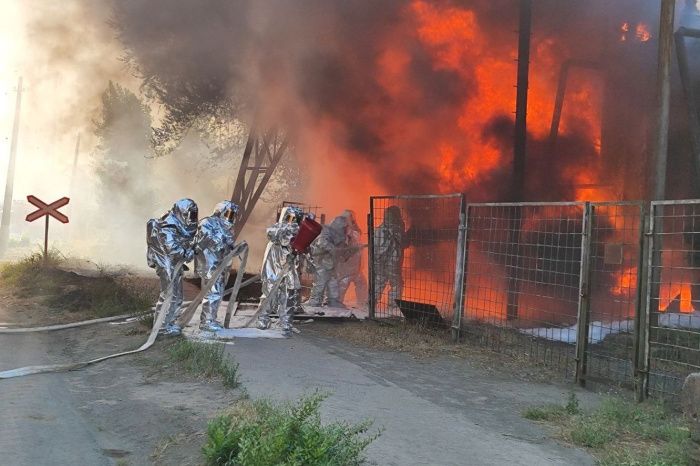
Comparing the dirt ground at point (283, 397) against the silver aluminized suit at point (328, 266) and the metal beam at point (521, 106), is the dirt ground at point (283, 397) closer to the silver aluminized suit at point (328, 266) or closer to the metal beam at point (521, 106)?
the silver aluminized suit at point (328, 266)

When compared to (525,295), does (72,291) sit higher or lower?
lower

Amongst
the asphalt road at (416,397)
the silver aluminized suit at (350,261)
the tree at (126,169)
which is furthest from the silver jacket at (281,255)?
the tree at (126,169)

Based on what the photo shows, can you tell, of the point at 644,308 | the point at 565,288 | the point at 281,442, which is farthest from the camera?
the point at 565,288

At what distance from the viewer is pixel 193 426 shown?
3.88m

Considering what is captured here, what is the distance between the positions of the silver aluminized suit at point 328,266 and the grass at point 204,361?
521cm

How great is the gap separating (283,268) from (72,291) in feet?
14.6

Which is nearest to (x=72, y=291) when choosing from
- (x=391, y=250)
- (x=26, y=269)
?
(x=26, y=269)

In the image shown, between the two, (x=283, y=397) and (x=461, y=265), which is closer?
(x=283, y=397)

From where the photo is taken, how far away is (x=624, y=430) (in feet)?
13.5

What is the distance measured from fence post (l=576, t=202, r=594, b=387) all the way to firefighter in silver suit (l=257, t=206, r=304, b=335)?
11.2 ft

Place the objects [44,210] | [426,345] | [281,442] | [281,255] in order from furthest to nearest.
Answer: [44,210] < [281,255] < [426,345] < [281,442]

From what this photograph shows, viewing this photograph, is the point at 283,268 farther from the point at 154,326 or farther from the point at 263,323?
the point at 154,326

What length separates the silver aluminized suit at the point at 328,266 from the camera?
36.7 feet

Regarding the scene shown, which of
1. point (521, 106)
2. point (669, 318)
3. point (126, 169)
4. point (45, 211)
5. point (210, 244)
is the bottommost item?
point (669, 318)
